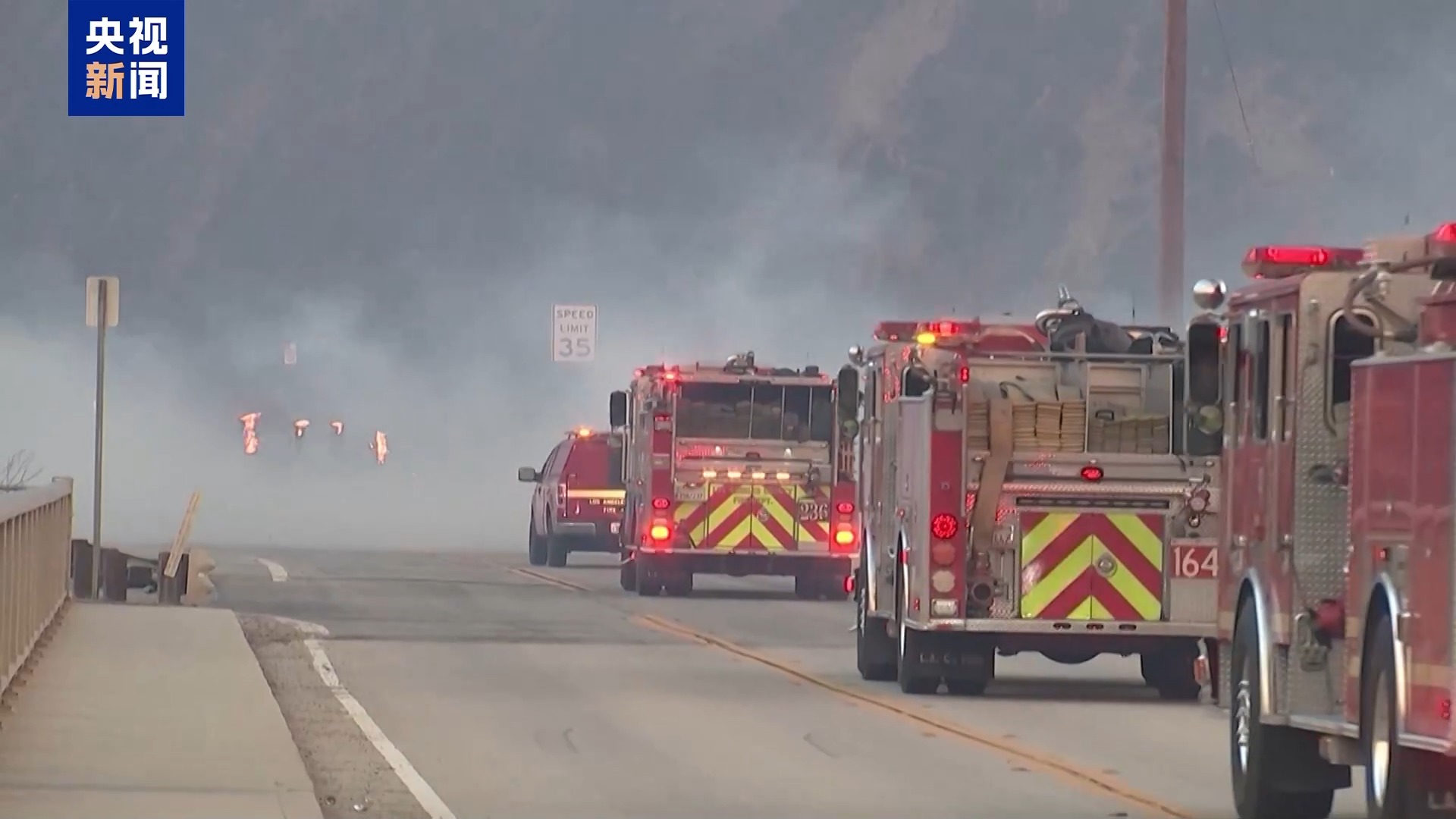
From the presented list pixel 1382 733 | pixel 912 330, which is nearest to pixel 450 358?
pixel 912 330

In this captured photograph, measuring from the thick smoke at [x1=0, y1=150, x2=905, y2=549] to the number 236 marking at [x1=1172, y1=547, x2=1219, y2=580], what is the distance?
51.9 metres

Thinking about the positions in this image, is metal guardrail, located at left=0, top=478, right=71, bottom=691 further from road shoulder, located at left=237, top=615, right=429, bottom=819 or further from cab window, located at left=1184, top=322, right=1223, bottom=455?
cab window, located at left=1184, top=322, right=1223, bottom=455

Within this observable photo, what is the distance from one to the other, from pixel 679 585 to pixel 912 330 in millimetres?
13794

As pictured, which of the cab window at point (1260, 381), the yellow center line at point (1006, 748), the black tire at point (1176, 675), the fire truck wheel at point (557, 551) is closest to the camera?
A: the cab window at point (1260, 381)

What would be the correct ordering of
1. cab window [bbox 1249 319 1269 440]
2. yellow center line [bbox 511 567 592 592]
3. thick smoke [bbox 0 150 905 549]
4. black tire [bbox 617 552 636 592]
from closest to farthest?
1. cab window [bbox 1249 319 1269 440]
2. black tire [bbox 617 552 636 592]
3. yellow center line [bbox 511 567 592 592]
4. thick smoke [bbox 0 150 905 549]

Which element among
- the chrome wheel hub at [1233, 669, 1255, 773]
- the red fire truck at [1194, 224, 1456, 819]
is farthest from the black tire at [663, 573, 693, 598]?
the chrome wheel hub at [1233, 669, 1255, 773]

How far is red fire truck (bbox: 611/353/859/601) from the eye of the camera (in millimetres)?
33688

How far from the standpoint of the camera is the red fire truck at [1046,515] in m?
19.6

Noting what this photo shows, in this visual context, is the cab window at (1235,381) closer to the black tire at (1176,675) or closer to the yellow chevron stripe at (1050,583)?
the yellow chevron stripe at (1050,583)

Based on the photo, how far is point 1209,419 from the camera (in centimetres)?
1369

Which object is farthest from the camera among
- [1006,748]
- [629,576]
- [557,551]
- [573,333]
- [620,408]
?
[573,333]

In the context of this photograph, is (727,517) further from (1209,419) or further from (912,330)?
(1209,419)

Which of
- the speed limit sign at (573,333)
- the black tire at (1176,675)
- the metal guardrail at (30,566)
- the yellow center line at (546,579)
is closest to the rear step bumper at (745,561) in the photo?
the yellow center line at (546,579)

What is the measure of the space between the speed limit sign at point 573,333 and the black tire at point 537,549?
14.4 metres
